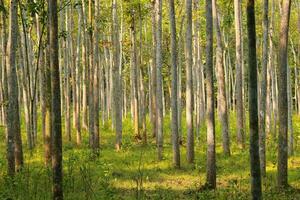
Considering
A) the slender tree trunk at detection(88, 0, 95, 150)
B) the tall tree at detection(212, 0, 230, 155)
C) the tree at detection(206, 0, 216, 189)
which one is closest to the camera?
the tree at detection(206, 0, 216, 189)

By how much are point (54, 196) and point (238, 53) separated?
1247cm

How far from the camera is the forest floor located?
10.1 m

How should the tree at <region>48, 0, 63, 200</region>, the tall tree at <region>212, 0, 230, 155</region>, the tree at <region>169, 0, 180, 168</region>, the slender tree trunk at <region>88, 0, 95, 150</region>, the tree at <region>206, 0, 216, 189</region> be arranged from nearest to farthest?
1. the tree at <region>48, 0, 63, 200</region>
2. the tree at <region>206, 0, 216, 189</region>
3. the tree at <region>169, 0, 180, 168</region>
4. the tall tree at <region>212, 0, 230, 155</region>
5. the slender tree trunk at <region>88, 0, 95, 150</region>

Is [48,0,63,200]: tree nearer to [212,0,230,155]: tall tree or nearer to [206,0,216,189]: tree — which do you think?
[206,0,216,189]: tree

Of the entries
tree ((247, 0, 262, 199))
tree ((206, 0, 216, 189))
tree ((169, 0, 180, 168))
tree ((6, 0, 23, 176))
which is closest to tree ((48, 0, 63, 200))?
tree ((6, 0, 23, 176))

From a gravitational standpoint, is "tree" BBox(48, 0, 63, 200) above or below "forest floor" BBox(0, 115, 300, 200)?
above

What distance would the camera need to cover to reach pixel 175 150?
14797 mm

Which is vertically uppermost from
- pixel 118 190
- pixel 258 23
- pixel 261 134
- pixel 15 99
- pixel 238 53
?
pixel 258 23

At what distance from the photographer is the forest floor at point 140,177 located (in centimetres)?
1011

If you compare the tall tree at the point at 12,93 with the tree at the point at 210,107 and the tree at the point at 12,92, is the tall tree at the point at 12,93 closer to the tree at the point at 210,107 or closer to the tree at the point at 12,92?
the tree at the point at 12,92

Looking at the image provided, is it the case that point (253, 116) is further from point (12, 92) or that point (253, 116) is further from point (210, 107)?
point (12, 92)

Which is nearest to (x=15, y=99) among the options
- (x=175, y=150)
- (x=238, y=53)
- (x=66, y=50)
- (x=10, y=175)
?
(x=10, y=175)

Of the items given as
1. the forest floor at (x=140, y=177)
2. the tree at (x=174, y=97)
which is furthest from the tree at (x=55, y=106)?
the tree at (x=174, y=97)

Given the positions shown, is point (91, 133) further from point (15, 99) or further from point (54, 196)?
point (54, 196)
